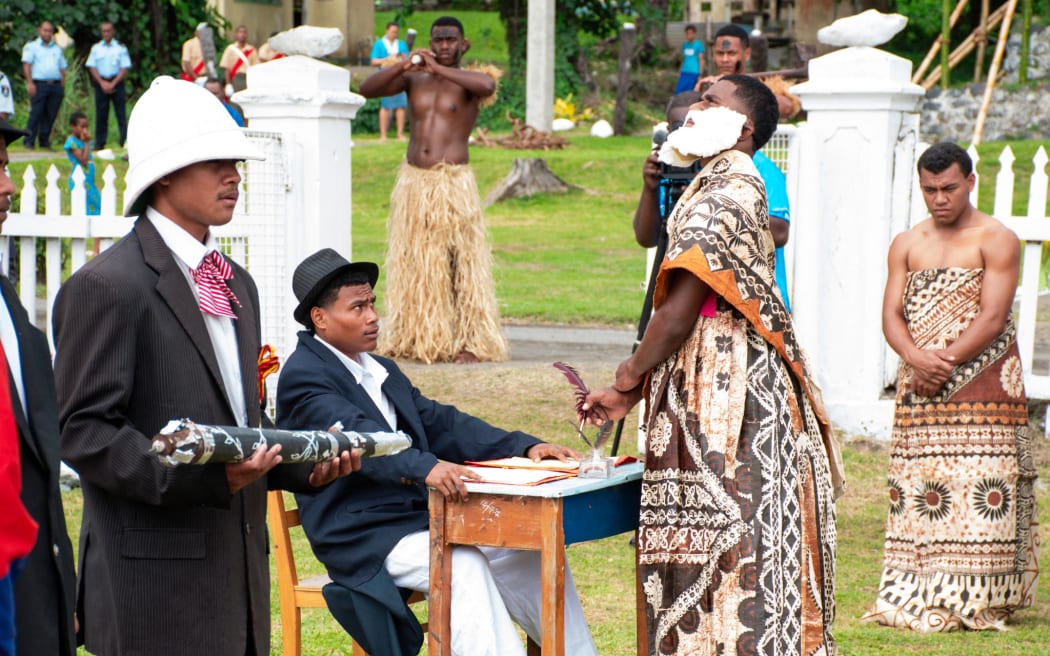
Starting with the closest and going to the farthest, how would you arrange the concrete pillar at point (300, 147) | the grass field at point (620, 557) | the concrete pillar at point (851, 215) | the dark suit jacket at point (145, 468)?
the dark suit jacket at point (145, 468), the grass field at point (620, 557), the concrete pillar at point (851, 215), the concrete pillar at point (300, 147)

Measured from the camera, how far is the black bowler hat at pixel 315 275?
458cm

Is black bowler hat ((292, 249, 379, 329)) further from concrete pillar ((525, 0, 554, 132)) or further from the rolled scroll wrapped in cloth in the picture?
concrete pillar ((525, 0, 554, 132))

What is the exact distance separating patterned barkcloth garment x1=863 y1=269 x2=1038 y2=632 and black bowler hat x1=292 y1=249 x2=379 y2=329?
7.95 feet

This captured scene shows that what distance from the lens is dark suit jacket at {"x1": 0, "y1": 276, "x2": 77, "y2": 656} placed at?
2.88 m

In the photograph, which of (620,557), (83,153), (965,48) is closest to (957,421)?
(620,557)

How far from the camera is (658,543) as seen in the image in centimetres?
436

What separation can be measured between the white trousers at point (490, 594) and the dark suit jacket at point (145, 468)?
92 centimetres

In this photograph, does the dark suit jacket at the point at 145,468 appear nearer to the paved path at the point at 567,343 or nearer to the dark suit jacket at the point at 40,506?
the dark suit jacket at the point at 40,506

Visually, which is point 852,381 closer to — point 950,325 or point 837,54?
point 837,54

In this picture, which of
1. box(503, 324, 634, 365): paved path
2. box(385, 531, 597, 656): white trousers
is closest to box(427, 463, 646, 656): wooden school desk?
box(385, 531, 597, 656): white trousers

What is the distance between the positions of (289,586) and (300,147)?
14.2ft

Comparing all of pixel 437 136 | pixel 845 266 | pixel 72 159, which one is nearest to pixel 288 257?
pixel 437 136

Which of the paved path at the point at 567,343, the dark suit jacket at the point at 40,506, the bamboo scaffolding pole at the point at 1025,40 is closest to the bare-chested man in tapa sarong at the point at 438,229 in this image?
the paved path at the point at 567,343

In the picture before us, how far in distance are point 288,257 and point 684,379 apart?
468 cm
